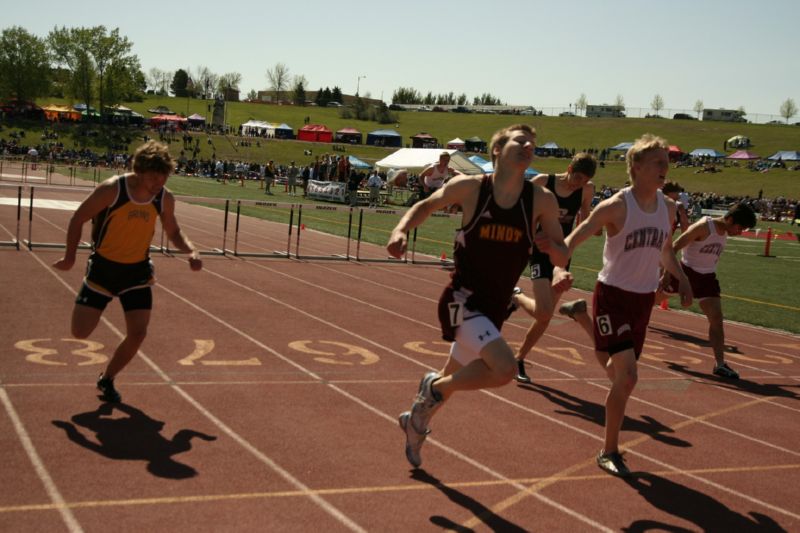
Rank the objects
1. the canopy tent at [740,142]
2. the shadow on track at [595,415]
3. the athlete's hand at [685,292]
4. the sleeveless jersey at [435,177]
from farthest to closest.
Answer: the canopy tent at [740,142], the sleeveless jersey at [435,177], the shadow on track at [595,415], the athlete's hand at [685,292]

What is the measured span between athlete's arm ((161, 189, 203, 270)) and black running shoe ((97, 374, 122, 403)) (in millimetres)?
1062

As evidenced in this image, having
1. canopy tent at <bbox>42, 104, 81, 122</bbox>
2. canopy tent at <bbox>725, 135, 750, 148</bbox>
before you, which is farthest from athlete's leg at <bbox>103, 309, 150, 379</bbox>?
canopy tent at <bbox>725, 135, 750, 148</bbox>

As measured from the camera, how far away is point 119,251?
20.6 feet

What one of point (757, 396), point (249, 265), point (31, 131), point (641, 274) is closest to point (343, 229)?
point (249, 265)

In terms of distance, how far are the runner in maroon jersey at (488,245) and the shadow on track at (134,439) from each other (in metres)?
1.74

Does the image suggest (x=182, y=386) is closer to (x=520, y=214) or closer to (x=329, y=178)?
(x=520, y=214)

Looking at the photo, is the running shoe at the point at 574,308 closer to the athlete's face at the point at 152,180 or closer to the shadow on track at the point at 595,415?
the shadow on track at the point at 595,415

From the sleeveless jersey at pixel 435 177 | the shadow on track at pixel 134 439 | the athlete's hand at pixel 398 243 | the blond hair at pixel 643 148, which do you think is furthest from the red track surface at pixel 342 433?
the sleeveless jersey at pixel 435 177

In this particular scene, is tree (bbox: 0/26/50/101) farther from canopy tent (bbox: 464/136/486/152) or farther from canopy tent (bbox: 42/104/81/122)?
canopy tent (bbox: 464/136/486/152)

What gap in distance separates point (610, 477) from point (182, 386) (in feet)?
11.3

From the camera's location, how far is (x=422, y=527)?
4.42 m

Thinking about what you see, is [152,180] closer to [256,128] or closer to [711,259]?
[711,259]

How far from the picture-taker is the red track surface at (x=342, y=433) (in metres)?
4.56

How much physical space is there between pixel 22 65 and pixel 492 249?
113 meters
